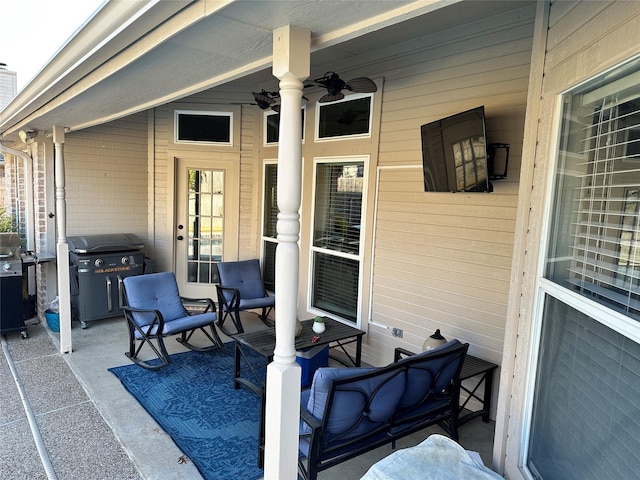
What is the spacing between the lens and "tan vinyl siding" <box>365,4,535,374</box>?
10.4 ft

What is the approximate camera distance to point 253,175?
5.90m

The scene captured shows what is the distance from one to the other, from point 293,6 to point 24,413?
11.6 feet

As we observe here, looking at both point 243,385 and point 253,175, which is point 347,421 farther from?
point 253,175

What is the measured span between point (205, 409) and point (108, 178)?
388cm

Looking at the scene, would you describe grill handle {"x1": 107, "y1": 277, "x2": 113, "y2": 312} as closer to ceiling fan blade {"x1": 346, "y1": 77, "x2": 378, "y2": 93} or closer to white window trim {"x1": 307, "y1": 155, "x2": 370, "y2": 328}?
white window trim {"x1": 307, "y1": 155, "x2": 370, "y2": 328}

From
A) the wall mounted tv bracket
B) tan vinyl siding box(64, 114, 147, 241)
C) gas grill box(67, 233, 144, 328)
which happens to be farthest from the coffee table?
tan vinyl siding box(64, 114, 147, 241)

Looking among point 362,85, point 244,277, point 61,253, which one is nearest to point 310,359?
point 244,277

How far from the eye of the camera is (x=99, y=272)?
514 cm

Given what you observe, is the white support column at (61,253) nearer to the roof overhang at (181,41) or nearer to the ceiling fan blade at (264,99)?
the roof overhang at (181,41)

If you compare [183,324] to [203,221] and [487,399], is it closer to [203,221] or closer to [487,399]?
[203,221]

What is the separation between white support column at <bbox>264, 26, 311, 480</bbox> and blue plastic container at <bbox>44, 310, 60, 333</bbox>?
4119mm

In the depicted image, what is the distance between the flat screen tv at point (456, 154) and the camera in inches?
118

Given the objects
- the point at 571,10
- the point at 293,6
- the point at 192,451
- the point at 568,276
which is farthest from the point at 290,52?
the point at 192,451

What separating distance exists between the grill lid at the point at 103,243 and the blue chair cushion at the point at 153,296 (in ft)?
3.20
